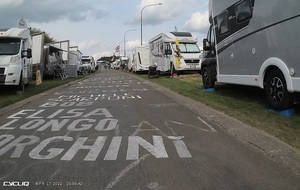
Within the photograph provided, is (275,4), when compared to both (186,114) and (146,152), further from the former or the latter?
(146,152)

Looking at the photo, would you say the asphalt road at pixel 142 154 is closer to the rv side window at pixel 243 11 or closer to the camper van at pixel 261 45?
the camper van at pixel 261 45

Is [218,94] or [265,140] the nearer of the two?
[265,140]

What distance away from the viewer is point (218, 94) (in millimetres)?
14695

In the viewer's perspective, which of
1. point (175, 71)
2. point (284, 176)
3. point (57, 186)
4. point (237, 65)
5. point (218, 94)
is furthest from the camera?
point (175, 71)

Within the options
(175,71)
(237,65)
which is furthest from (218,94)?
(175,71)

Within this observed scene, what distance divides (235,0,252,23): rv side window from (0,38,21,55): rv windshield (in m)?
10.2

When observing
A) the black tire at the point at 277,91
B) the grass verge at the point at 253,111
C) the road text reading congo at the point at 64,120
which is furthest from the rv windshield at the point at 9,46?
the black tire at the point at 277,91

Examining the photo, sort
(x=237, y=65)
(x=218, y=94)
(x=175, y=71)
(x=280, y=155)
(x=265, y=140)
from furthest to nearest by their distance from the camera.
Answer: (x=175, y=71)
(x=218, y=94)
(x=237, y=65)
(x=265, y=140)
(x=280, y=155)

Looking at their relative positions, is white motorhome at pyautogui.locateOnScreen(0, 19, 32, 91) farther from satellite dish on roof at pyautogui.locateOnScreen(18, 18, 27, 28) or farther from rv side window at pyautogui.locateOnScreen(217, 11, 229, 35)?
rv side window at pyautogui.locateOnScreen(217, 11, 229, 35)

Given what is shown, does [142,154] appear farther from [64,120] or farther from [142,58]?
[142,58]

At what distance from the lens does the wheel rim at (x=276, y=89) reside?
9.56 metres

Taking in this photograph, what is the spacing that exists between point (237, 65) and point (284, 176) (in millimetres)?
7229

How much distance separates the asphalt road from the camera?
4.96 m

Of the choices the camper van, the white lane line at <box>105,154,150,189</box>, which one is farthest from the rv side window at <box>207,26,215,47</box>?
the white lane line at <box>105,154,150,189</box>
